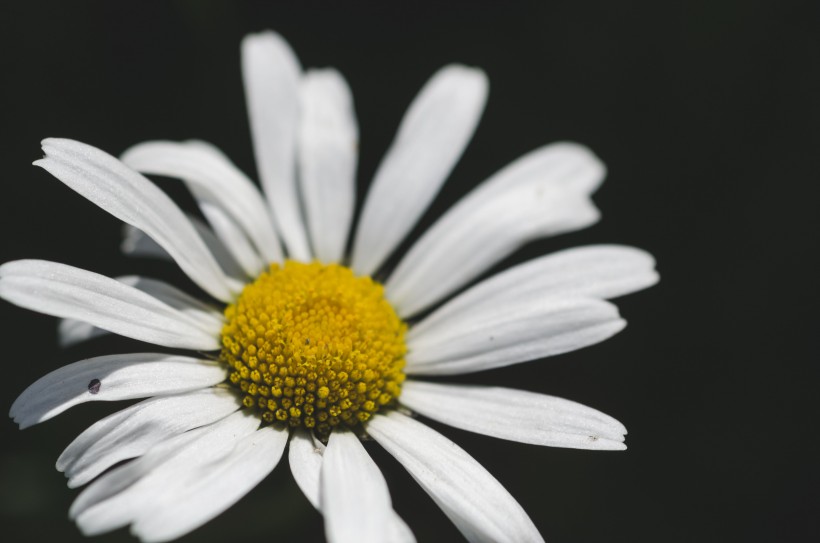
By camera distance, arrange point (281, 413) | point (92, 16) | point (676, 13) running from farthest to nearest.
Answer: point (676, 13) → point (92, 16) → point (281, 413)

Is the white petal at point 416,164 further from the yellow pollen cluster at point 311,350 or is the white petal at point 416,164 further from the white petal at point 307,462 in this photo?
the white petal at point 307,462

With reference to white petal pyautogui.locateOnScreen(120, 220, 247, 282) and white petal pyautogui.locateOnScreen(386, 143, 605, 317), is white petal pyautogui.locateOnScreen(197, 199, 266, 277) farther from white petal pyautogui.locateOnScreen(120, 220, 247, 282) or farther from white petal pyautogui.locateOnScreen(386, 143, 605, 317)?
white petal pyautogui.locateOnScreen(386, 143, 605, 317)

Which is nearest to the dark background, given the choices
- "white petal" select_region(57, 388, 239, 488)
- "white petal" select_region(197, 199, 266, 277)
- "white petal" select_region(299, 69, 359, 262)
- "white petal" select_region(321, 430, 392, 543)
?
"white petal" select_region(299, 69, 359, 262)

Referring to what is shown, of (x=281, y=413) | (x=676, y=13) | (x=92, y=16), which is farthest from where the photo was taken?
(x=676, y=13)

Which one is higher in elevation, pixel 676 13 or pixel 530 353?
pixel 676 13

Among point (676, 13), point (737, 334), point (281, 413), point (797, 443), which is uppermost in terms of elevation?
point (676, 13)

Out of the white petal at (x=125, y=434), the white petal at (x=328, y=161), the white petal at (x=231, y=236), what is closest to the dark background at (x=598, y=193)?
the white petal at (x=328, y=161)

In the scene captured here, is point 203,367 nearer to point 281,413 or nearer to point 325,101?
point 281,413

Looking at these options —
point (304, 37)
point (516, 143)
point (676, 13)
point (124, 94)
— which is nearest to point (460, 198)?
point (516, 143)
